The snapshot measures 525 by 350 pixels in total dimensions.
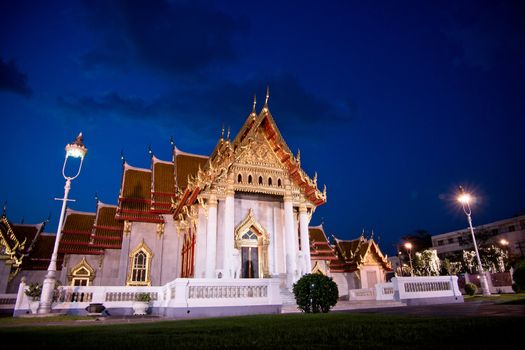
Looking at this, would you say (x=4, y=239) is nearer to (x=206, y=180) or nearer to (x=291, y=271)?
(x=206, y=180)

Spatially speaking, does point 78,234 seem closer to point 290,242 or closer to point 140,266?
point 140,266

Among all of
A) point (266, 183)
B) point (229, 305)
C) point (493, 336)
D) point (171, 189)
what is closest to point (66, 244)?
point (171, 189)

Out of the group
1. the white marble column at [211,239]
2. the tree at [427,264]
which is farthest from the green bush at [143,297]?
the tree at [427,264]

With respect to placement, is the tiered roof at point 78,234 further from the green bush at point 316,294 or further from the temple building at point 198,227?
the green bush at point 316,294

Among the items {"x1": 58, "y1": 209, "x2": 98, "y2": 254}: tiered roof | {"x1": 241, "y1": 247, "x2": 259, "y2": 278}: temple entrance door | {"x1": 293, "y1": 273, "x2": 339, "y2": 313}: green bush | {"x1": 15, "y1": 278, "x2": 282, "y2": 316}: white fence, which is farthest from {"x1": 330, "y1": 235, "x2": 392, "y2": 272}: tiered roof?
{"x1": 293, "y1": 273, "x2": 339, "y2": 313}: green bush

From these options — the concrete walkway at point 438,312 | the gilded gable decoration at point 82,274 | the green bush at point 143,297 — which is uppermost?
the gilded gable decoration at point 82,274

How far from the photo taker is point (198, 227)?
56.5 feet

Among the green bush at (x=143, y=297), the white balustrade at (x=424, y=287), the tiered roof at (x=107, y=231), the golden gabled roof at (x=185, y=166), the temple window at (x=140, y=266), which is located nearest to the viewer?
the white balustrade at (x=424, y=287)

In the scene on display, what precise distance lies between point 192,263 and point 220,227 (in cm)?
294

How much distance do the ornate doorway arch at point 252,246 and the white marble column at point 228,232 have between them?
2.59 feet

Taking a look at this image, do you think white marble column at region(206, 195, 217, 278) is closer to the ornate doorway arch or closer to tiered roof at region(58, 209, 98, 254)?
the ornate doorway arch

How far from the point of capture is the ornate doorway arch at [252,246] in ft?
54.9

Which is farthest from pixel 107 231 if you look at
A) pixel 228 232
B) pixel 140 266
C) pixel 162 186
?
pixel 228 232

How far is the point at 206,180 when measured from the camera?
1620 cm
